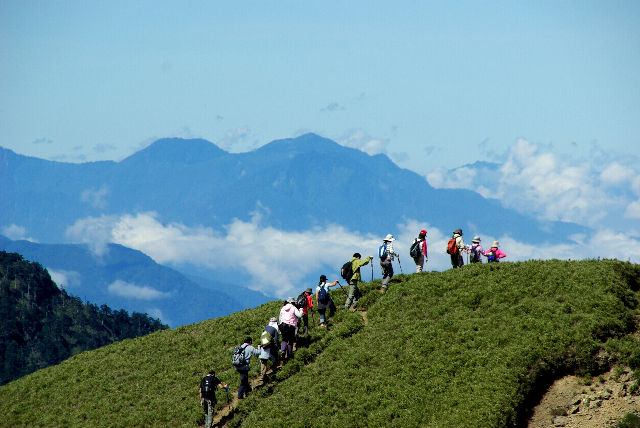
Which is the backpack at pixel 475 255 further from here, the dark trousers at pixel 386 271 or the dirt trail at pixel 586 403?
the dirt trail at pixel 586 403

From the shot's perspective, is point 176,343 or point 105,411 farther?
point 176,343

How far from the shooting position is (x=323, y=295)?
38.0 meters

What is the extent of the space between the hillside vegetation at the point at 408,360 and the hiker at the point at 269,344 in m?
1.12

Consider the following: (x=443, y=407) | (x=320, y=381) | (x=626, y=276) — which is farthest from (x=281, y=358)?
(x=626, y=276)

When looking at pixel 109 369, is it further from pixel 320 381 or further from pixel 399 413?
pixel 399 413

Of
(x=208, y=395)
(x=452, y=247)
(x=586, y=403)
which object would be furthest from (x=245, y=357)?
(x=452, y=247)

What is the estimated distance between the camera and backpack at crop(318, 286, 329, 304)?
124 ft

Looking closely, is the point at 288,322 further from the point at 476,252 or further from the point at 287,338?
the point at 476,252

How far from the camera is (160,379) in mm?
39062

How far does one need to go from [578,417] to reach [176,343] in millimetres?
25362

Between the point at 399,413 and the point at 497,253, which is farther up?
the point at 497,253

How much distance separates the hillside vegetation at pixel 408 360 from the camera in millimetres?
29859

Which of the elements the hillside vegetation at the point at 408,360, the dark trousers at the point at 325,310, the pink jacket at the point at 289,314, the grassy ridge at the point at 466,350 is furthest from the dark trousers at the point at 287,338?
the dark trousers at the point at 325,310

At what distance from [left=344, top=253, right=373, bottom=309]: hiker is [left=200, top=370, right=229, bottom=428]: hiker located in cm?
1059
